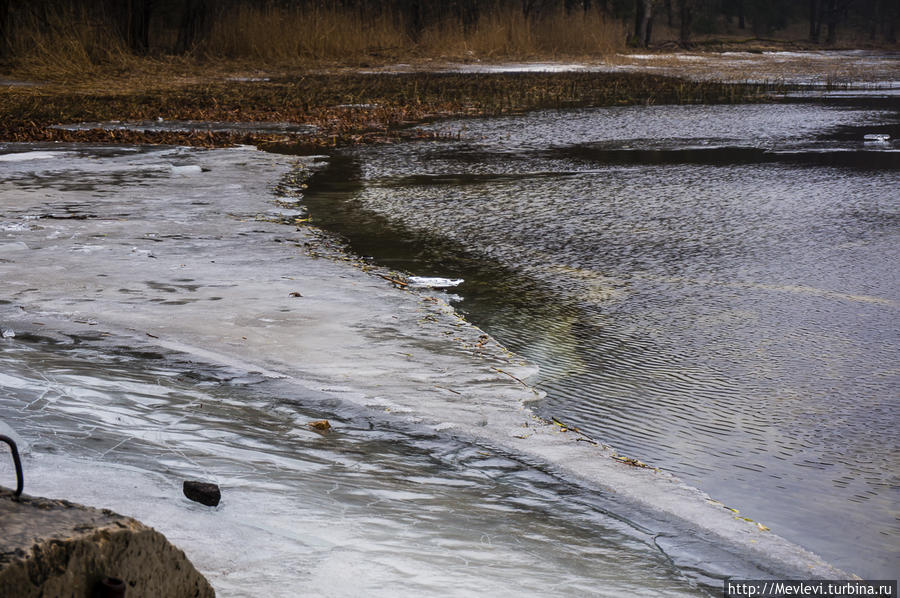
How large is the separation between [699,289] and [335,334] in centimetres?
208

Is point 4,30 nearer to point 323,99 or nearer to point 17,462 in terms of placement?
point 323,99

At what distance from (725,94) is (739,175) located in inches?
408

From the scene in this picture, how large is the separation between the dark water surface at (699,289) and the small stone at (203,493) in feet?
4.52

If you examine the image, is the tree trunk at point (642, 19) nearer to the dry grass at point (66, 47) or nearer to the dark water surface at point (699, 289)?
the dry grass at point (66, 47)

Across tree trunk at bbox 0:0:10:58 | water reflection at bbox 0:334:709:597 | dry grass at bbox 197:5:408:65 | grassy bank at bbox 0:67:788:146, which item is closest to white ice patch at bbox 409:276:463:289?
water reflection at bbox 0:334:709:597

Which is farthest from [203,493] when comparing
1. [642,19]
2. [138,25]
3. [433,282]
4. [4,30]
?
[642,19]

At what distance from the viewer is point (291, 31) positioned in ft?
83.8

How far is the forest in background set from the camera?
21.7 m

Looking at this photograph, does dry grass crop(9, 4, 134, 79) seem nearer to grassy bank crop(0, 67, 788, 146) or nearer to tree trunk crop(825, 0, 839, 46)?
grassy bank crop(0, 67, 788, 146)

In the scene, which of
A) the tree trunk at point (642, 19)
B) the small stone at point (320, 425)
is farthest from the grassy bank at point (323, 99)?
the tree trunk at point (642, 19)

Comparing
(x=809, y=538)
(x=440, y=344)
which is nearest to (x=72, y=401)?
(x=440, y=344)

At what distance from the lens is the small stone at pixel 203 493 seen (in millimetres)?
2479

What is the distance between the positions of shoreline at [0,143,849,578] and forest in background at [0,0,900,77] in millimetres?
16512

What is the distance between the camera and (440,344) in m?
4.20
